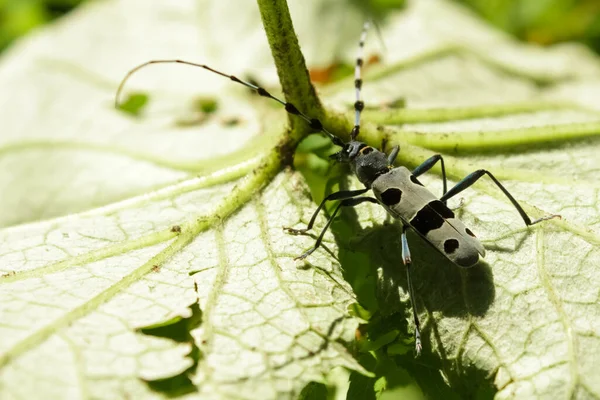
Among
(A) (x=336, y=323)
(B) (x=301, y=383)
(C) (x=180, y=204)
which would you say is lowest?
(B) (x=301, y=383)

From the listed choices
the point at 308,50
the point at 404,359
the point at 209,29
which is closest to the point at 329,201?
the point at 404,359

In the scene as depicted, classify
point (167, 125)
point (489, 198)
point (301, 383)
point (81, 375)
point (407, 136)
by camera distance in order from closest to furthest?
point (81, 375) → point (301, 383) → point (489, 198) → point (407, 136) → point (167, 125)

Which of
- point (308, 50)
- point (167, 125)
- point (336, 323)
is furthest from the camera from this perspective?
point (308, 50)

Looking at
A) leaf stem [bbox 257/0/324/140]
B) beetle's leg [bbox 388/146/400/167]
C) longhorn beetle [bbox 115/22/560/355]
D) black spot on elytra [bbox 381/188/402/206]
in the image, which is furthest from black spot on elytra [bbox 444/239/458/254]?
leaf stem [bbox 257/0/324/140]

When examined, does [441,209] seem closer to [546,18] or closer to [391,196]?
[391,196]

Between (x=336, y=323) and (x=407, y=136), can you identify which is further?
(x=407, y=136)

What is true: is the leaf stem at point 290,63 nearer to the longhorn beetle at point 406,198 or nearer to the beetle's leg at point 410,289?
the longhorn beetle at point 406,198

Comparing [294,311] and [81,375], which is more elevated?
[294,311]

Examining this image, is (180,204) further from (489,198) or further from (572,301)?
(572,301)
